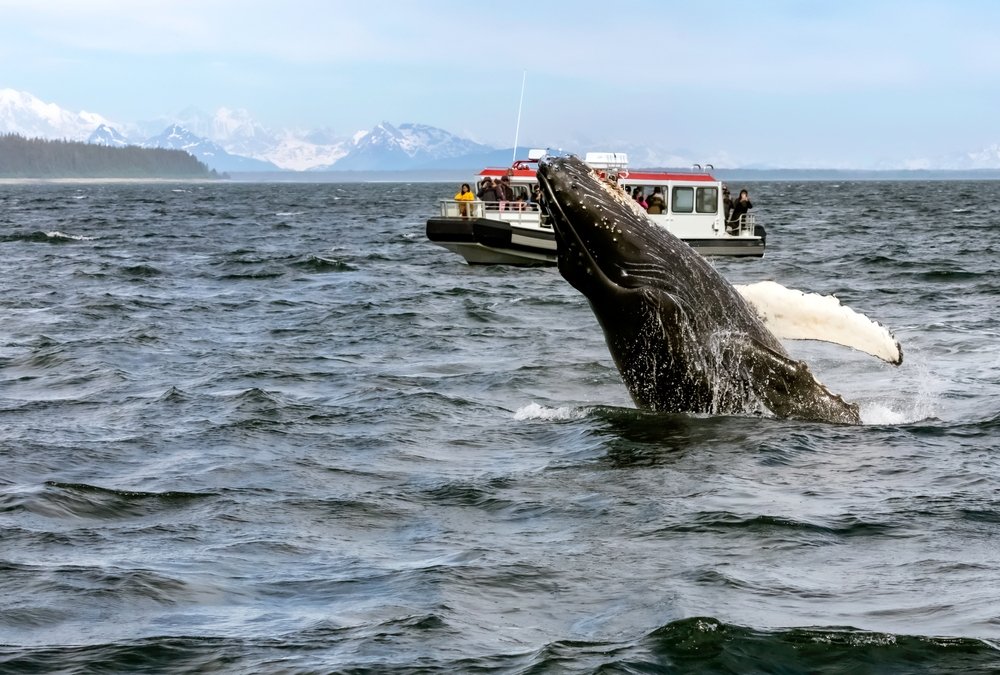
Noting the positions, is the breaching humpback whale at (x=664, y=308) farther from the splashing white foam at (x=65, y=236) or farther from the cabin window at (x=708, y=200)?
the splashing white foam at (x=65, y=236)

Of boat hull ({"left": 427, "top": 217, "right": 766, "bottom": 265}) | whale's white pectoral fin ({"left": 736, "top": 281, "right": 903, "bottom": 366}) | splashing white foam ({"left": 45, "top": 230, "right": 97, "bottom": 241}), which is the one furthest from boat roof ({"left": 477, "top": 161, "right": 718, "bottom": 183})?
whale's white pectoral fin ({"left": 736, "top": 281, "right": 903, "bottom": 366})

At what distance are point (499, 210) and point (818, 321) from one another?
21823 mm

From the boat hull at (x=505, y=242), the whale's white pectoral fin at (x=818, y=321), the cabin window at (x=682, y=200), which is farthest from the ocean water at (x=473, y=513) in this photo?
the cabin window at (x=682, y=200)

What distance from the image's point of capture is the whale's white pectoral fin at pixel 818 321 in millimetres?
8883

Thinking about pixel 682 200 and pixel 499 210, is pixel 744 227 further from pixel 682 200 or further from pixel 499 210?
pixel 499 210

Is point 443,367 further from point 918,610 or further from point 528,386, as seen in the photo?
point 918,610

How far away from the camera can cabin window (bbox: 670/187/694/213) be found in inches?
1217

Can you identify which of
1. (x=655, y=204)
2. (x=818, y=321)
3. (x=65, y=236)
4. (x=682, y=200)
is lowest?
(x=65, y=236)

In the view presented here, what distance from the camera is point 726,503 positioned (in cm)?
780

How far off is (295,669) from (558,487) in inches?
130

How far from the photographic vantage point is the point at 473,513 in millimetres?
7910

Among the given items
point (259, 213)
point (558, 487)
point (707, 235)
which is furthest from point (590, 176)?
point (259, 213)

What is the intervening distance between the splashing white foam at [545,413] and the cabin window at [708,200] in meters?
20.2

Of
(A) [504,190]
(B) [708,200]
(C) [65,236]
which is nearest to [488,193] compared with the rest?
(A) [504,190]
